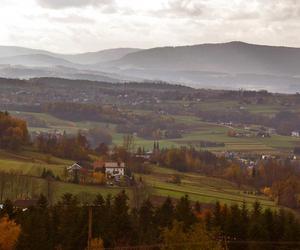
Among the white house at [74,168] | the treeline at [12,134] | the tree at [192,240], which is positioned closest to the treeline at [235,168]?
the white house at [74,168]

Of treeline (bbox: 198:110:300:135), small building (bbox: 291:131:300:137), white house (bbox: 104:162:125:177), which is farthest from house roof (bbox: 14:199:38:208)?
treeline (bbox: 198:110:300:135)

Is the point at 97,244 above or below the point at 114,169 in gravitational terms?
above

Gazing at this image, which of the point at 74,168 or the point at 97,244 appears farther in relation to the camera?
the point at 74,168

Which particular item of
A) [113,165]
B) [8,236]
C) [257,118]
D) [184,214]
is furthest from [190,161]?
[257,118]

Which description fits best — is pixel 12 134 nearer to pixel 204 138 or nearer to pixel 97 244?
pixel 97 244

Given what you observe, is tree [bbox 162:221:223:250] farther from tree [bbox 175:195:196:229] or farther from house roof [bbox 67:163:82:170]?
house roof [bbox 67:163:82:170]

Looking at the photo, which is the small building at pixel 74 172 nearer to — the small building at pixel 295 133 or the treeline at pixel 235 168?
the treeline at pixel 235 168
